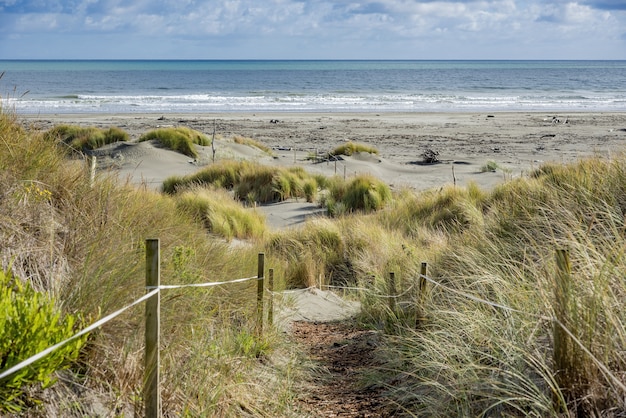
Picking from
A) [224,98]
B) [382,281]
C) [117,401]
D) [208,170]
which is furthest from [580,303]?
[224,98]

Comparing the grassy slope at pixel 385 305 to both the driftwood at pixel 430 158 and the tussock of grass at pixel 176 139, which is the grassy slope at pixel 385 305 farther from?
the driftwood at pixel 430 158

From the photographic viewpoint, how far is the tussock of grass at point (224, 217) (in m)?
10.2

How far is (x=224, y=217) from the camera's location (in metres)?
10.6

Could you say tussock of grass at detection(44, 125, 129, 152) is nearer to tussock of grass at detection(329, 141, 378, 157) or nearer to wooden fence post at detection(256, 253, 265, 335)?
tussock of grass at detection(329, 141, 378, 157)

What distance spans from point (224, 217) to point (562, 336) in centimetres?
762

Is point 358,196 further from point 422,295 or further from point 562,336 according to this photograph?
point 562,336

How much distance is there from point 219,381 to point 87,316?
894mm

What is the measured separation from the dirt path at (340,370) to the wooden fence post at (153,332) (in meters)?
1.56

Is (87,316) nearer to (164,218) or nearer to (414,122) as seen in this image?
(164,218)

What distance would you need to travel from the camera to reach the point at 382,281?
678 cm

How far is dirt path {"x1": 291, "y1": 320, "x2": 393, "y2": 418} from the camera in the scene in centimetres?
455

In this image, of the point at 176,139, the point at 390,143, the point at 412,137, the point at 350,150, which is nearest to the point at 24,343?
the point at 176,139

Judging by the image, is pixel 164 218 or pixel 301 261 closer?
pixel 164 218

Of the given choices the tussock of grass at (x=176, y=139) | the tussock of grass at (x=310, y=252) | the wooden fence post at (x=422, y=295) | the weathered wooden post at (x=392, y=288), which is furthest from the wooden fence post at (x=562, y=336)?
the tussock of grass at (x=176, y=139)
